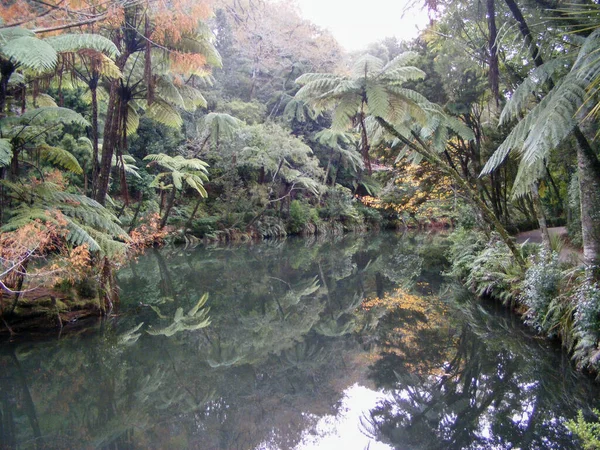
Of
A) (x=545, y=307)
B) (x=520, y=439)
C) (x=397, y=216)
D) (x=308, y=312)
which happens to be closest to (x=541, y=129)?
(x=545, y=307)

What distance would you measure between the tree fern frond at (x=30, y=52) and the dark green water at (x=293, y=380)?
3076 millimetres

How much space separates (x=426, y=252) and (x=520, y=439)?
1124cm

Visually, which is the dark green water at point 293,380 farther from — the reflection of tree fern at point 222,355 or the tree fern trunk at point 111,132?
the tree fern trunk at point 111,132

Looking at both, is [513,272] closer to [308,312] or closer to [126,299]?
[308,312]

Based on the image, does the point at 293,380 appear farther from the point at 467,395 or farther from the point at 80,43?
the point at 80,43

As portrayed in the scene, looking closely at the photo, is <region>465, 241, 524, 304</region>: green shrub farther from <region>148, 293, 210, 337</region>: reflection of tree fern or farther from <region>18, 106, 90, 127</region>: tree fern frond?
<region>18, 106, 90, 127</region>: tree fern frond

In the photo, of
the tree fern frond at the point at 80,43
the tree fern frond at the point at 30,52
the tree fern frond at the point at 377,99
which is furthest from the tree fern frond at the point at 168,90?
the tree fern frond at the point at 377,99

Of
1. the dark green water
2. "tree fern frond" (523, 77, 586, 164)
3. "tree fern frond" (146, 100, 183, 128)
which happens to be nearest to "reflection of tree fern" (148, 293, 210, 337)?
the dark green water

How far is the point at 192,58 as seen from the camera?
268 inches

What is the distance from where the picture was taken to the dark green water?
11.0ft

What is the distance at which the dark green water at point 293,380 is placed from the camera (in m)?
3.36

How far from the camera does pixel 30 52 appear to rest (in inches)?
170

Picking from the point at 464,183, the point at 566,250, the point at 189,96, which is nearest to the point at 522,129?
the point at 464,183

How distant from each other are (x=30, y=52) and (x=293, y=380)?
13.4 feet
